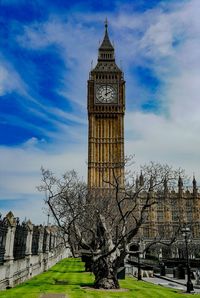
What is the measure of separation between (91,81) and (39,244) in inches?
2804

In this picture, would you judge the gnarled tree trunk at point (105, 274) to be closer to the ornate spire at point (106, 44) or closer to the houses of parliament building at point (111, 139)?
the houses of parliament building at point (111, 139)

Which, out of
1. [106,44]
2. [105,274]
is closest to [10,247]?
[105,274]

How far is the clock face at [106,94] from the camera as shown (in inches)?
3826

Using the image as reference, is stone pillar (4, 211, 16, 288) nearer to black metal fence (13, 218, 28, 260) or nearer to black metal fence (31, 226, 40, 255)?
black metal fence (13, 218, 28, 260)

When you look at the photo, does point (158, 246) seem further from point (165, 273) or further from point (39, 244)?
point (39, 244)

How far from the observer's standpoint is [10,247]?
2119cm

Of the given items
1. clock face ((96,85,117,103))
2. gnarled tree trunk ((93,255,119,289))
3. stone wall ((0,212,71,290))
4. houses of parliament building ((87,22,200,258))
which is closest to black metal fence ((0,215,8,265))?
stone wall ((0,212,71,290))

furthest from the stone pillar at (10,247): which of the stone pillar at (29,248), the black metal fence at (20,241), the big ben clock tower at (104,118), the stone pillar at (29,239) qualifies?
the big ben clock tower at (104,118)

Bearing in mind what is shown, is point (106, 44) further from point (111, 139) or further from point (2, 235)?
point (2, 235)

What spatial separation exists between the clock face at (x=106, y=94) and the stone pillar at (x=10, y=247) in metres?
77.7

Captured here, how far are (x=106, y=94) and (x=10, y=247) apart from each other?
80103 mm

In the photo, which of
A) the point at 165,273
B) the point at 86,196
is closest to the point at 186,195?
the point at 86,196

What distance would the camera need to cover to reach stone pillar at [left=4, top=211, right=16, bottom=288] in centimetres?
2053

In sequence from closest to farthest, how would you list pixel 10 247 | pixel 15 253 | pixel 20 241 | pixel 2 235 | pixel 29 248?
pixel 2 235 < pixel 10 247 < pixel 15 253 < pixel 20 241 < pixel 29 248
